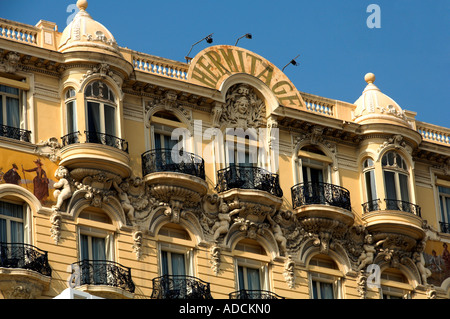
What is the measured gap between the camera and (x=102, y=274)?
169 feet

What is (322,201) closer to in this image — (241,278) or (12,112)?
(241,278)

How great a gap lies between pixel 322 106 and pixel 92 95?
10698 millimetres

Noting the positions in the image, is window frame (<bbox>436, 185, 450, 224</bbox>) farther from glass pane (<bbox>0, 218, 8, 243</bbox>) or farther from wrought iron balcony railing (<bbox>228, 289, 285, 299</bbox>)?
glass pane (<bbox>0, 218, 8, 243</bbox>)

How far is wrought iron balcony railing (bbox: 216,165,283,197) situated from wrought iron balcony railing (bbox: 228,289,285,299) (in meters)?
3.85

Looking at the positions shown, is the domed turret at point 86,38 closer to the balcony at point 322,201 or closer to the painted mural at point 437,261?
the balcony at point 322,201

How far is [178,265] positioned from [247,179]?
14.4ft

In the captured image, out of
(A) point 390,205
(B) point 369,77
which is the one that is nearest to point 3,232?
(A) point 390,205

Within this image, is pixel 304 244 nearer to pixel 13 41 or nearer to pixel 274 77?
pixel 274 77

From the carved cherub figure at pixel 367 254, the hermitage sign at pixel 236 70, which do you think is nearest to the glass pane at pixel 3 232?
the hermitage sign at pixel 236 70

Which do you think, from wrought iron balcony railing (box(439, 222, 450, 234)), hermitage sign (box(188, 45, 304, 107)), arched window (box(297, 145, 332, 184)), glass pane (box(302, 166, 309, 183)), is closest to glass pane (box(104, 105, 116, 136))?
hermitage sign (box(188, 45, 304, 107))

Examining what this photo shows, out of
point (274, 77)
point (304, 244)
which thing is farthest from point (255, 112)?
point (304, 244)

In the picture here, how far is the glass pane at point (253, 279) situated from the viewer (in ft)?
182

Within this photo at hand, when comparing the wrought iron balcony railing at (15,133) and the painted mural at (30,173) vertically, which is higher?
the wrought iron balcony railing at (15,133)

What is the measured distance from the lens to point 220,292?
54.2 meters
